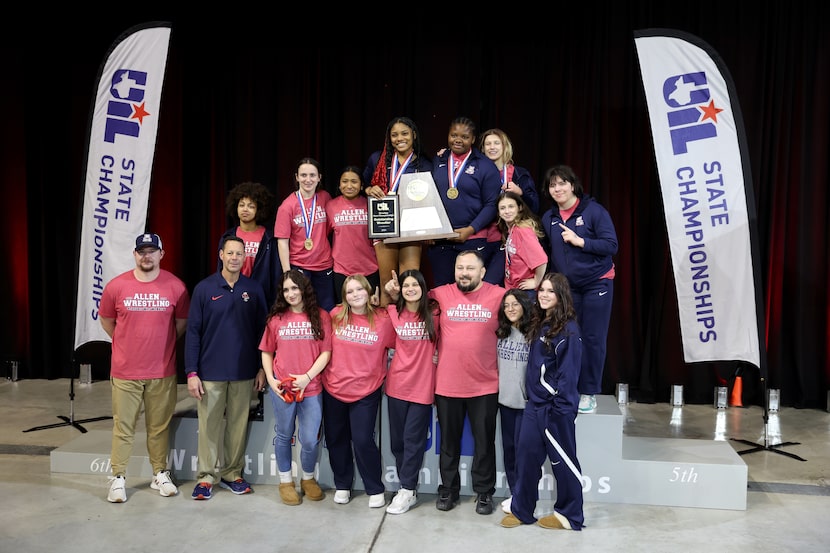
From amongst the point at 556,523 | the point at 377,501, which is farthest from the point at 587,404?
the point at 377,501

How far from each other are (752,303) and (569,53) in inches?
105

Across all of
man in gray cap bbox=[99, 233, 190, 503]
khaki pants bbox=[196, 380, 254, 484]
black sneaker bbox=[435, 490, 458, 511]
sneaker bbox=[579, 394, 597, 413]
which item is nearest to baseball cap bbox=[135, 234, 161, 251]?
man in gray cap bbox=[99, 233, 190, 503]

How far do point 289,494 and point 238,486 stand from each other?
13.7 inches

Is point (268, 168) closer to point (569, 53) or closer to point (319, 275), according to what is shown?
point (319, 275)

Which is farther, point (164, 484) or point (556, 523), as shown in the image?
point (164, 484)

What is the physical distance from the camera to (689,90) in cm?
532

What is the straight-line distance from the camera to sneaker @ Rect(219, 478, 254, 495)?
467cm

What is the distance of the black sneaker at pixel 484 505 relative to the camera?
4387mm

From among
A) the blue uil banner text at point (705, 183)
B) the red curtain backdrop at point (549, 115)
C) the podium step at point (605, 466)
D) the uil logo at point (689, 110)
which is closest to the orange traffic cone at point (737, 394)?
the red curtain backdrop at point (549, 115)

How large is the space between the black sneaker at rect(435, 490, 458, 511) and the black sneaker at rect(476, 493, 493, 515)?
0.15 meters

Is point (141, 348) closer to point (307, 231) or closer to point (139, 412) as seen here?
point (139, 412)

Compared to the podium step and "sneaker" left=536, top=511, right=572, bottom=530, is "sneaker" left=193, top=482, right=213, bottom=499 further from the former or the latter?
"sneaker" left=536, top=511, right=572, bottom=530

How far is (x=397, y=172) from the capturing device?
4883mm

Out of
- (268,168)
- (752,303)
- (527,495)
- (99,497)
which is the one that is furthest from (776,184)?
(99,497)
